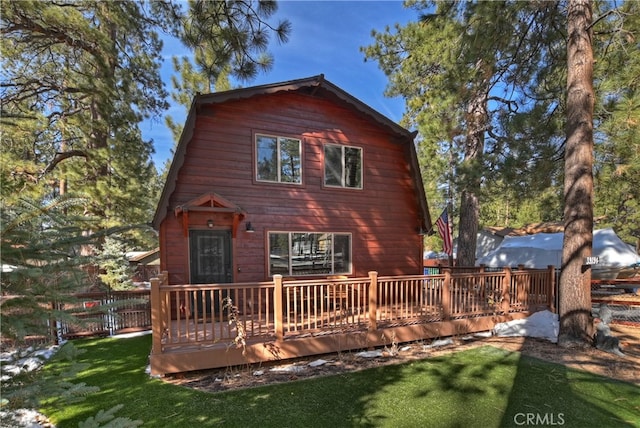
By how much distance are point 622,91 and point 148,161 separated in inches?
577

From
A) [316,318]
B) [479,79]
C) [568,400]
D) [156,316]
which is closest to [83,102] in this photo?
[156,316]

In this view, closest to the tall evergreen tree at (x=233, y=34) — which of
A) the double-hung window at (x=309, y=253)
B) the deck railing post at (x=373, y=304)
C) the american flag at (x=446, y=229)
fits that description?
the double-hung window at (x=309, y=253)

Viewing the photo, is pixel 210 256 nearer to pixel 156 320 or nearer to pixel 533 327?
pixel 156 320

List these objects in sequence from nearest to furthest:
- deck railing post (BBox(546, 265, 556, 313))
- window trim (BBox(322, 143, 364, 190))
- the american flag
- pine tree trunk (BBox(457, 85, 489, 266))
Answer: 1. deck railing post (BBox(546, 265, 556, 313))
2. pine tree trunk (BBox(457, 85, 489, 266))
3. window trim (BBox(322, 143, 364, 190))
4. the american flag

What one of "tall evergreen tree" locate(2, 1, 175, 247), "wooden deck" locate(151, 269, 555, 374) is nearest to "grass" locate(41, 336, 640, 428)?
"wooden deck" locate(151, 269, 555, 374)

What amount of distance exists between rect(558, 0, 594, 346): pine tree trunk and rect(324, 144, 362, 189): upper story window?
187 inches

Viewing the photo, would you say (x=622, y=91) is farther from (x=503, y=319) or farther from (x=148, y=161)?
(x=148, y=161)

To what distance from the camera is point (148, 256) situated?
17.6 m

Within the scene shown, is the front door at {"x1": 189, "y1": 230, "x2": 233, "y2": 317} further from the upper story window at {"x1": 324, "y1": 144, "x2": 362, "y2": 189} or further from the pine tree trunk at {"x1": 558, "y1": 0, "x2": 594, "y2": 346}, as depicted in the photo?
the pine tree trunk at {"x1": 558, "y1": 0, "x2": 594, "y2": 346}

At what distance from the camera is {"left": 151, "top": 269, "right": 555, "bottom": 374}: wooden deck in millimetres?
5027

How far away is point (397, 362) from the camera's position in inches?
218

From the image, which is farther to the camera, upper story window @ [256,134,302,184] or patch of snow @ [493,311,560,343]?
upper story window @ [256,134,302,184]

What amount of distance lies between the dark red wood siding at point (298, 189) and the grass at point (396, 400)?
125 inches

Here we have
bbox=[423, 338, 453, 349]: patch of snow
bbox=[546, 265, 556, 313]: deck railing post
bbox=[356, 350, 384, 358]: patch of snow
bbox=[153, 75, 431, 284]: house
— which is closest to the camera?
bbox=[356, 350, 384, 358]: patch of snow
